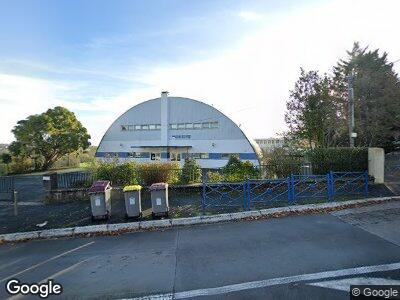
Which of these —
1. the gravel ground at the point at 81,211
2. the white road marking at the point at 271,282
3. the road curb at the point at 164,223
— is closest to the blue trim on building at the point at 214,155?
the gravel ground at the point at 81,211

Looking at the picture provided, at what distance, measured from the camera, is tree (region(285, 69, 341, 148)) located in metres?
19.7

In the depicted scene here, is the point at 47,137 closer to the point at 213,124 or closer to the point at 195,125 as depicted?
the point at 195,125

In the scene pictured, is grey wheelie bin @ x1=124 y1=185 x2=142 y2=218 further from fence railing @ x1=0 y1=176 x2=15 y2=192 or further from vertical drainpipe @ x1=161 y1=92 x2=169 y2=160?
Result: vertical drainpipe @ x1=161 y1=92 x2=169 y2=160

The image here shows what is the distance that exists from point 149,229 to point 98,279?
3.31m

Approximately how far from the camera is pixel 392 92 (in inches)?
792

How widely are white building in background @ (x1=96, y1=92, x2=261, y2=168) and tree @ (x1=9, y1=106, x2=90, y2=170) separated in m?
3.87

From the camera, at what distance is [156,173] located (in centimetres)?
1347

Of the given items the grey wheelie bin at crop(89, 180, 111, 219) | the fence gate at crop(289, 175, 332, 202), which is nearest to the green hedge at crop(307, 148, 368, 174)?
the fence gate at crop(289, 175, 332, 202)

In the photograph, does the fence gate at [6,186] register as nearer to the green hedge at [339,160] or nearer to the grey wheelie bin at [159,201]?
the grey wheelie bin at [159,201]

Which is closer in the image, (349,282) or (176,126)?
(349,282)

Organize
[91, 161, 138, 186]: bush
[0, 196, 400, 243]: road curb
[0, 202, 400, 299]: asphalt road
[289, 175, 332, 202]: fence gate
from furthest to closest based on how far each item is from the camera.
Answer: [91, 161, 138, 186]: bush < [289, 175, 332, 202]: fence gate < [0, 196, 400, 243]: road curb < [0, 202, 400, 299]: asphalt road

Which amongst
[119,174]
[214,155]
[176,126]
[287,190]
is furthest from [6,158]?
[287,190]

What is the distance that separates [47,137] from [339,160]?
1063 inches

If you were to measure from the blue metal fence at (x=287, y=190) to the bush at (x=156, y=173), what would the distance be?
2.08 meters
